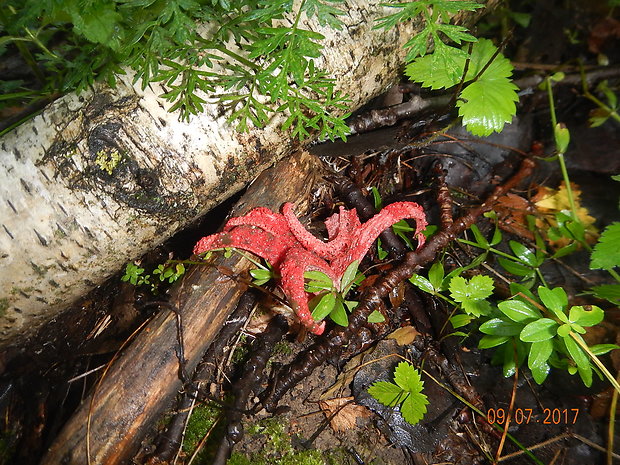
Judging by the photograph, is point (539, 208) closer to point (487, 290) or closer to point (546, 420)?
point (487, 290)

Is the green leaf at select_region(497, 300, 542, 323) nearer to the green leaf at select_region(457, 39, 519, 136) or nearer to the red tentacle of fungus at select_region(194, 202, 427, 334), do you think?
the red tentacle of fungus at select_region(194, 202, 427, 334)

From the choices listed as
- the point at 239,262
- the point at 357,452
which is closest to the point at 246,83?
the point at 239,262

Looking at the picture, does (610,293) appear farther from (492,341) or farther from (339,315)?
(339,315)

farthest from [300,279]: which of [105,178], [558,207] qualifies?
[558,207]

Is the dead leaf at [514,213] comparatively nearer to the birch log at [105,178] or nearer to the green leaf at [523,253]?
the green leaf at [523,253]

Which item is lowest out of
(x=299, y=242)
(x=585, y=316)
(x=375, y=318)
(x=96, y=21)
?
(x=585, y=316)

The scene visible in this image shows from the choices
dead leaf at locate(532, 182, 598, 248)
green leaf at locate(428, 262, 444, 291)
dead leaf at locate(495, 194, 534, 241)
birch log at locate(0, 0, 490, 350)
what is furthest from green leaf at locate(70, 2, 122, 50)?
dead leaf at locate(532, 182, 598, 248)
